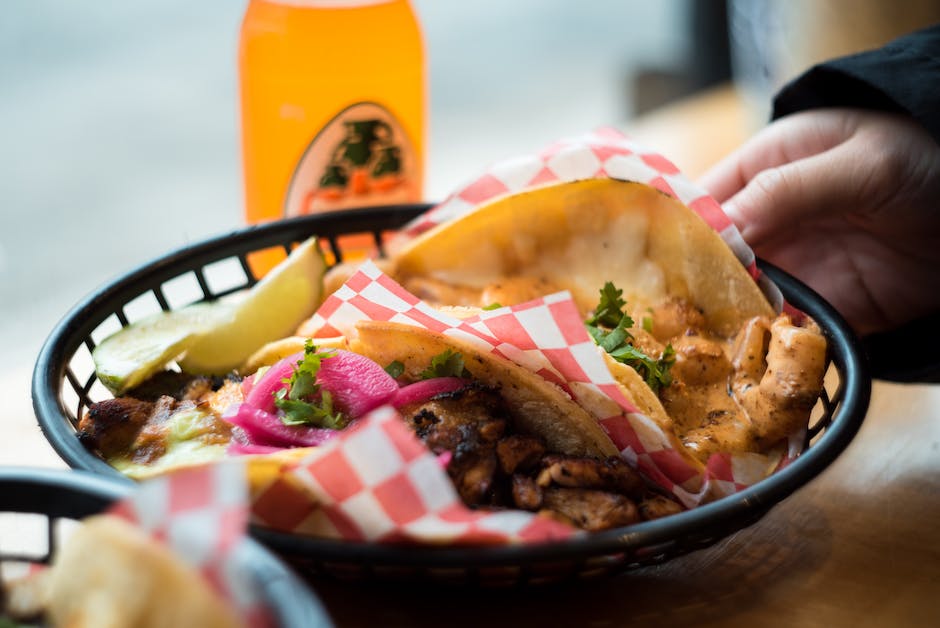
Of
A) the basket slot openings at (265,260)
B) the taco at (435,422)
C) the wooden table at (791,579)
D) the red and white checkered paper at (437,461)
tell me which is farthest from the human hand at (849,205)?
the basket slot openings at (265,260)

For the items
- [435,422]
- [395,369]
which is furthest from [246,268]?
[435,422]

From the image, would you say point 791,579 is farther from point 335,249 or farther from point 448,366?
point 335,249

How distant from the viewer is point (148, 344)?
1357mm

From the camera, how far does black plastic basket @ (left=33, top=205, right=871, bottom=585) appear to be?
86cm

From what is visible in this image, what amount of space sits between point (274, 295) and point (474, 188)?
0.36 meters

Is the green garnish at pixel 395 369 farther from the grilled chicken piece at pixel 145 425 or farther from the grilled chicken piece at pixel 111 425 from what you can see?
the grilled chicken piece at pixel 111 425

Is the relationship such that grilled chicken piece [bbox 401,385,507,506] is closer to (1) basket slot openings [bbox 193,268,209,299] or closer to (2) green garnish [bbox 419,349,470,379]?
(2) green garnish [bbox 419,349,470,379]

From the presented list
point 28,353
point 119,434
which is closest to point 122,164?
point 28,353

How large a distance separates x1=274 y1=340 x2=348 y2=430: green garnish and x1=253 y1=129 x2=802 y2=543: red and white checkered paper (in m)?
0.09

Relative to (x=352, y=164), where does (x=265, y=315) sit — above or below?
below

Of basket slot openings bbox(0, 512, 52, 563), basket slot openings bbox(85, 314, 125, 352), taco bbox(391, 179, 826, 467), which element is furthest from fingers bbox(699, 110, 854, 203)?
basket slot openings bbox(0, 512, 52, 563)

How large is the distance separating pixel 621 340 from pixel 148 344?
2.02ft

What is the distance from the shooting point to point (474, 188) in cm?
A: 159

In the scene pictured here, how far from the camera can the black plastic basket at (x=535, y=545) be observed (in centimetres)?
86
